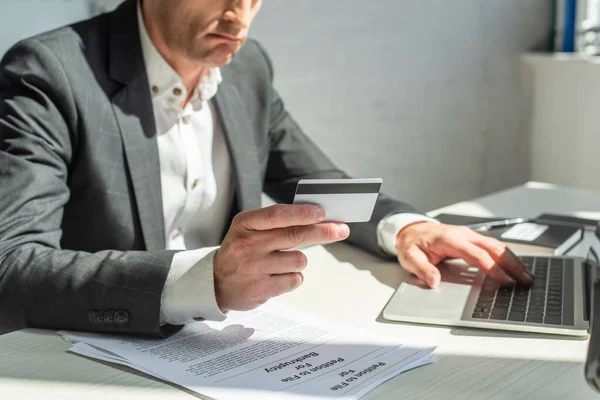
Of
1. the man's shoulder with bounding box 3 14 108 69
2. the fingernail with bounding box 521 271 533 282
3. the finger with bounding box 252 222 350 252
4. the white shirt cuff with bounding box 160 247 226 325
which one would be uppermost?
the man's shoulder with bounding box 3 14 108 69

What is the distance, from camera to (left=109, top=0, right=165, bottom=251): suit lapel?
1.45m

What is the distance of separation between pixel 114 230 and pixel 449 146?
214cm

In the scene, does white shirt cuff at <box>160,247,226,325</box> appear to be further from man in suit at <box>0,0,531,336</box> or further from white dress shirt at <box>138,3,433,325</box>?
white dress shirt at <box>138,3,433,325</box>

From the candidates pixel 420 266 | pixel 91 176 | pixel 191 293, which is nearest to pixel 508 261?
pixel 420 266

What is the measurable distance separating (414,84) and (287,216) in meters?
2.31

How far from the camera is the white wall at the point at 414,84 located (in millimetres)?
2848

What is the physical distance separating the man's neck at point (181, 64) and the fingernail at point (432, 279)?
64cm

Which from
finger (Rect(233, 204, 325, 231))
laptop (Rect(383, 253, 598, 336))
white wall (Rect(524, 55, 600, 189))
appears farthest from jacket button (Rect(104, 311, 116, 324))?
white wall (Rect(524, 55, 600, 189))

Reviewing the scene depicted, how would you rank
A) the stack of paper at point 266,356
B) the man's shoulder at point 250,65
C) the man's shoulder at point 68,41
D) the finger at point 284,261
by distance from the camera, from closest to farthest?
the stack of paper at point 266,356 → the finger at point 284,261 → the man's shoulder at point 68,41 → the man's shoulder at point 250,65

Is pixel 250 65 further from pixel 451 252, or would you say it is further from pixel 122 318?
pixel 122 318

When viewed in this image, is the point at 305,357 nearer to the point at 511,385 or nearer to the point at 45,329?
the point at 511,385

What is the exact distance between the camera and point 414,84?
10.5 feet

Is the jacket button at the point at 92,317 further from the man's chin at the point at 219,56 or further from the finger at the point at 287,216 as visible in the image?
the man's chin at the point at 219,56

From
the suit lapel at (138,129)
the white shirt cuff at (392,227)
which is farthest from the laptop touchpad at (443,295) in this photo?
the suit lapel at (138,129)
